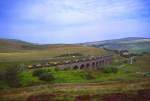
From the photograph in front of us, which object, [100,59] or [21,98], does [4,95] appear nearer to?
[21,98]

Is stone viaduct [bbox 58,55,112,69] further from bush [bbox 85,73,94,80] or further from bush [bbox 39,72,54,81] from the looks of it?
bush [bbox 39,72,54,81]

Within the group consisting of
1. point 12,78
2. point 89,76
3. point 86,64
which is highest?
point 12,78

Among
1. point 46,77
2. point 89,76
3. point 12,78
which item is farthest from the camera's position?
point 89,76

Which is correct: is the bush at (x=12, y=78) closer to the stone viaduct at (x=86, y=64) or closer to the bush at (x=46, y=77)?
the bush at (x=46, y=77)

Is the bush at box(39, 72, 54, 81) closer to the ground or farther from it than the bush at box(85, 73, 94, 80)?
farther from it

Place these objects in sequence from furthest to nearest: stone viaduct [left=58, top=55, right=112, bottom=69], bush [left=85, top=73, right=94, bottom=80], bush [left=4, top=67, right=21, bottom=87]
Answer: stone viaduct [left=58, top=55, right=112, bottom=69] < bush [left=85, top=73, right=94, bottom=80] < bush [left=4, top=67, right=21, bottom=87]

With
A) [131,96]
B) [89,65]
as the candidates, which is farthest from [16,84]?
[89,65]

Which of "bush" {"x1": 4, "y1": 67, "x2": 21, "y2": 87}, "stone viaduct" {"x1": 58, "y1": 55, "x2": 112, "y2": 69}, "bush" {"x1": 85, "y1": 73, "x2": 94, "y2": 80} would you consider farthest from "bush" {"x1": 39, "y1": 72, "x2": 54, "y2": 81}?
"stone viaduct" {"x1": 58, "y1": 55, "x2": 112, "y2": 69}

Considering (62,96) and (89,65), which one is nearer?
(62,96)

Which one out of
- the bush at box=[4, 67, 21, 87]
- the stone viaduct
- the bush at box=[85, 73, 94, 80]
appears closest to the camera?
the bush at box=[4, 67, 21, 87]

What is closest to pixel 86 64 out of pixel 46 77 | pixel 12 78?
pixel 46 77

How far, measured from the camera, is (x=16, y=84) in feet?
194

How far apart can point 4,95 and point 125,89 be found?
61.5 ft

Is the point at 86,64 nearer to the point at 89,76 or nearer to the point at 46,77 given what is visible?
the point at 89,76
